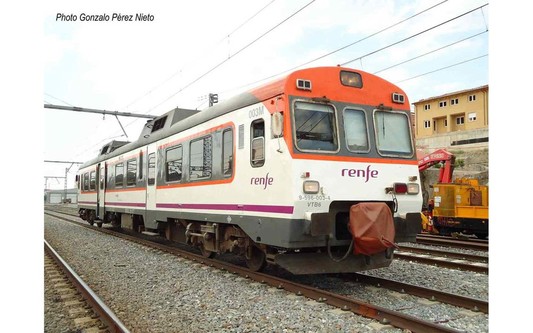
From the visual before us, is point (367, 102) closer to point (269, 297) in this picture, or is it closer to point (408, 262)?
point (269, 297)

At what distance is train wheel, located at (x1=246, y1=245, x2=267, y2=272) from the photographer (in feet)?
24.3

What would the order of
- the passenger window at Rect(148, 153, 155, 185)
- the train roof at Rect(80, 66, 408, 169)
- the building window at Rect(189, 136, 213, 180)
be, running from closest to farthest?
1. the train roof at Rect(80, 66, 408, 169)
2. the building window at Rect(189, 136, 213, 180)
3. the passenger window at Rect(148, 153, 155, 185)

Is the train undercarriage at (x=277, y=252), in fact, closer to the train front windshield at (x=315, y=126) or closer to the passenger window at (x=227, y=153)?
the passenger window at (x=227, y=153)

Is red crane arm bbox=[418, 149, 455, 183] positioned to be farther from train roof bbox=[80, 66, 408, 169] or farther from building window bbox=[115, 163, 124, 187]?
building window bbox=[115, 163, 124, 187]

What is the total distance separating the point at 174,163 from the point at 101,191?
27.3 feet

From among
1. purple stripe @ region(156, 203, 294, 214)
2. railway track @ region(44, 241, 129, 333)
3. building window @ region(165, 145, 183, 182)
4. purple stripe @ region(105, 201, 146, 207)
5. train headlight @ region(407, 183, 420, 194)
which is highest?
building window @ region(165, 145, 183, 182)

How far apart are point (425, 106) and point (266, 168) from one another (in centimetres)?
2717

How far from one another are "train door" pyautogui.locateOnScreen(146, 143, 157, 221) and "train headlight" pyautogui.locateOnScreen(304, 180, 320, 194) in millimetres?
6223

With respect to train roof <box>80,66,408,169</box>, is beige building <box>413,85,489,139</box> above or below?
above


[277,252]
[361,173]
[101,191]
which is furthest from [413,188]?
[101,191]

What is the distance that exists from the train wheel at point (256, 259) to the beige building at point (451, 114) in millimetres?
18284

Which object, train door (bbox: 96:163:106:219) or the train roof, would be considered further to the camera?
train door (bbox: 96:163:106:219)

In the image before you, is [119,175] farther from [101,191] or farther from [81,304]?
[81,304]

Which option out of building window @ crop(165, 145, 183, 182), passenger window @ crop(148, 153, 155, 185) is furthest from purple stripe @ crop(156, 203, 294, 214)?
passenger window @ crop(148, 153, 155, 185)
